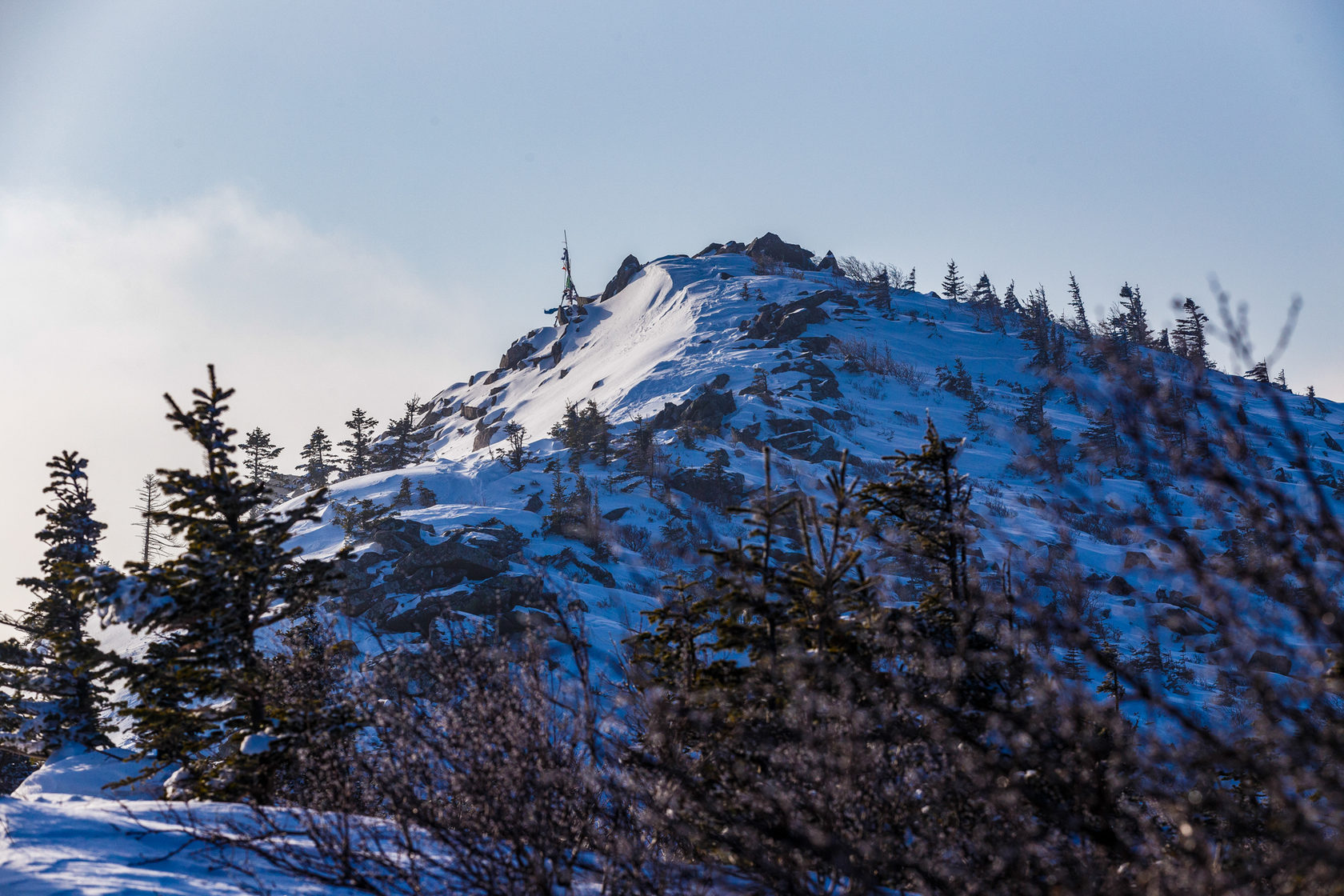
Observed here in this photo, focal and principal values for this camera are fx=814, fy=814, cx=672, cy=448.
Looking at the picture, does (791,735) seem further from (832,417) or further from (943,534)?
(832,417)

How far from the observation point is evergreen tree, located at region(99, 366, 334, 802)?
10.3m

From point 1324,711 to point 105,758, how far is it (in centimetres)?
1777

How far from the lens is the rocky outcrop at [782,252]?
125500 mm

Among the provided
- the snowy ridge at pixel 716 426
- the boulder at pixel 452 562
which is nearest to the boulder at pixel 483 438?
the snowy ridge at pixel 716 426

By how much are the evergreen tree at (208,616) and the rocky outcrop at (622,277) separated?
11166cm

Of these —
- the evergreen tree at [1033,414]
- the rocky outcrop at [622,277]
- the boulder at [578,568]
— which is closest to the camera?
the boulder at [578,568]

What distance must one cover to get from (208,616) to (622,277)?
11565 centimetres

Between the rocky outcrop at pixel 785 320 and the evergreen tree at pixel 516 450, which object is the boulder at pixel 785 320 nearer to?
the rocky outcrop at pixel 785 320

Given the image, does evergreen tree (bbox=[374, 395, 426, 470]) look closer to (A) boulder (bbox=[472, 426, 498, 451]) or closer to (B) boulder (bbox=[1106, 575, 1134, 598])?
(A) boulder (bbox=[472, 426, 498, 451])

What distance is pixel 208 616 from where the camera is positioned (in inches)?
434

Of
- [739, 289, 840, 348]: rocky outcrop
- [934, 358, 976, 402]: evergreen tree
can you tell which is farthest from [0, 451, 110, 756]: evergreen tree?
[739, 289, 840, 348]: rocky outcrop

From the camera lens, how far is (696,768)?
703 centimetres

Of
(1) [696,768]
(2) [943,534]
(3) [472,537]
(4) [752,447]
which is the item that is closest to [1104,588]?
(4) [752,447]

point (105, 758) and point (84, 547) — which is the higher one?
point (84, 547)
